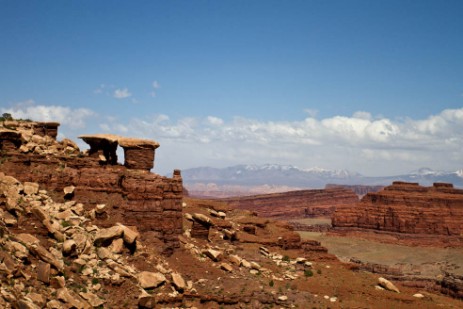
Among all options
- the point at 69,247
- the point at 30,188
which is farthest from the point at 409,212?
the point at 69,247

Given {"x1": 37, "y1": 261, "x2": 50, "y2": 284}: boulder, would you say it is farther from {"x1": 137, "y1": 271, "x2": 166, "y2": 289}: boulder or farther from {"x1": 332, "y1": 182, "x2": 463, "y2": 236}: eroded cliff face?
{"x1": 332, "y1": 182, "x2": 463, "y2": 236}: eroded cliff face

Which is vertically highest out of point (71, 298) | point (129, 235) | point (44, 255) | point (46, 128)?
point (46, 128)

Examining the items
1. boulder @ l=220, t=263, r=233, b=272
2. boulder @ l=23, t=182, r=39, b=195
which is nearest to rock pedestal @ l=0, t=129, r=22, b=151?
boulder @ l=23, t=182, r=39, b=195

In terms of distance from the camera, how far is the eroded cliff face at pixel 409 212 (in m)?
91.4

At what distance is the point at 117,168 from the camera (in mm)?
26047

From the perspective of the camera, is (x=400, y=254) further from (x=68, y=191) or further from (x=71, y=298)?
(x=71, y=298)

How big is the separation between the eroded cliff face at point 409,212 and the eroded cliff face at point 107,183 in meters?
75.8

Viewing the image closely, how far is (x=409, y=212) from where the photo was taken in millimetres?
94000

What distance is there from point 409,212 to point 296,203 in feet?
163

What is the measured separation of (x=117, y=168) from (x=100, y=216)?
3.18m

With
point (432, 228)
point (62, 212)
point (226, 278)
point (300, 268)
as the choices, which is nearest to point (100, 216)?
point (62, 212)

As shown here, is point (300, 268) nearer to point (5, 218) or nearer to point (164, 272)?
point (164, 272)

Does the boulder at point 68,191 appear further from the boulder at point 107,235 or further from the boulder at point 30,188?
the boulder at point 107,235

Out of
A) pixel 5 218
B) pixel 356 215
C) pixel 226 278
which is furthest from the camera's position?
pixel 356 215
